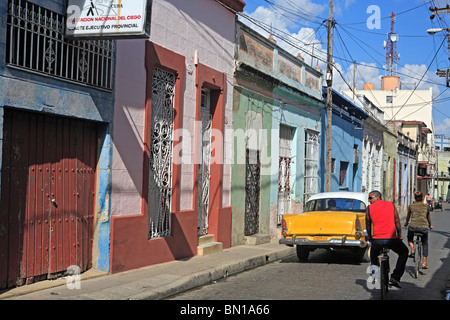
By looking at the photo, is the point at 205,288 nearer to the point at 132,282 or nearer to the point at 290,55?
the point at 132,282

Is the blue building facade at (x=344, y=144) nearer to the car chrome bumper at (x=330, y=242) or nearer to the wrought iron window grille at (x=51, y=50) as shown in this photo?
the car chrome bumper at (x=330, y=242)

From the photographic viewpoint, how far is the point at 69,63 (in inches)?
322

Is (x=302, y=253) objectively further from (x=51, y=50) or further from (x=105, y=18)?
(x=51, y=50)

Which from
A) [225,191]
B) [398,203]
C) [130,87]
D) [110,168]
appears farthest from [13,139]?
[398,203]

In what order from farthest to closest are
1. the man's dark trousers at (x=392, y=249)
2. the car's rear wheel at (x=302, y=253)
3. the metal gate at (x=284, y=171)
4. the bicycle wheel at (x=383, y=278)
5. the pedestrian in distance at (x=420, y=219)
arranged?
1. the metal gate at (x=284, y=171)
2. the car's rear wheel at (x=302, y=253)
3. the pedestrian in distance at (x=420, y=219)
4. the man's dark trousers at (x=392, y=249)
5. the bicycle wheel at (x=383, y=278)

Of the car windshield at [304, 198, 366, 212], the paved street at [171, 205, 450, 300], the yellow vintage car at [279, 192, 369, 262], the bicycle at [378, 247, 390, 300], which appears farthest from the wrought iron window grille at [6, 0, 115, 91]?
the car windshield at [304, 198, 366, 212]

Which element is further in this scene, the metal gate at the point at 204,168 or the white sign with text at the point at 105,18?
the metal gate at the point at 204,168

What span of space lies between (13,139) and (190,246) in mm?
5231

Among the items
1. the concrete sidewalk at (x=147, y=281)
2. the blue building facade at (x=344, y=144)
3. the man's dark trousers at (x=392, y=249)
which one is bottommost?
the concrete sidewalk at (x=147, y=281)

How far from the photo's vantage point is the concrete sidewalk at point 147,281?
24.2ft

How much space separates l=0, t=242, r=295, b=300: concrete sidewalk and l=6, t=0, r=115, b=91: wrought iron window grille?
3002mm

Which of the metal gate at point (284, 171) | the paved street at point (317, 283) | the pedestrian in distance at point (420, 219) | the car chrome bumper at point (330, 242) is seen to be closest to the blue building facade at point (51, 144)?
the paved street at point (317, 283)

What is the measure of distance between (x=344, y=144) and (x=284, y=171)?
7834 millimetres

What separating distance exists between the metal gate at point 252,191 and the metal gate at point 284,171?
1941 millimetres
